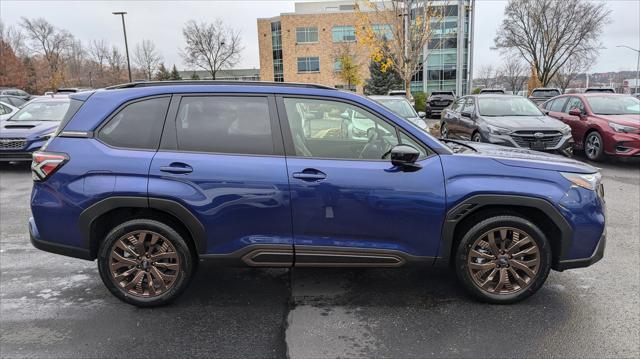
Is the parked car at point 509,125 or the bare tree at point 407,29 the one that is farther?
the bare tree at point 407,29

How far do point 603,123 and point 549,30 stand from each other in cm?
3559

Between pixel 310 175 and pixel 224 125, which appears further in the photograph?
pixel 224 125

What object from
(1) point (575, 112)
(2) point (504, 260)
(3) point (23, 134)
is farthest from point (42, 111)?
(1) point (575, 112)

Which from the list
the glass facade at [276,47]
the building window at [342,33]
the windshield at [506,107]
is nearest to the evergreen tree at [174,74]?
the glass facade at [276,47]

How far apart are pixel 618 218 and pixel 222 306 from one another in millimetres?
5510

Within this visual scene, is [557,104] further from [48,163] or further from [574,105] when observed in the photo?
[48,163]

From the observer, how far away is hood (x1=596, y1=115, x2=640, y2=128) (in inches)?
378

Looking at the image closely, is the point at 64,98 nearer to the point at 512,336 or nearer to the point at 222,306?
the point at 222,306

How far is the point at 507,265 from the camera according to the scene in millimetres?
3652

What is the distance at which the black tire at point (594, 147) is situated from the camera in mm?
10094

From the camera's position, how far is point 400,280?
14.0ft

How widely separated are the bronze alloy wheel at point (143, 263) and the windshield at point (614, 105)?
10.5m

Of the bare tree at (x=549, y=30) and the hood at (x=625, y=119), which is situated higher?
the bare tree at (x=549, y=30)

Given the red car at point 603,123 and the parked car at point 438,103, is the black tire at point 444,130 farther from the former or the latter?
the parked car at point 438,103
